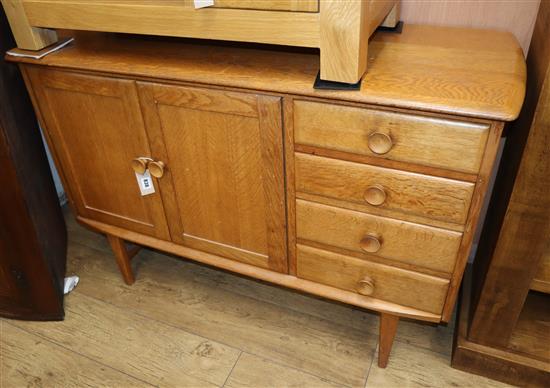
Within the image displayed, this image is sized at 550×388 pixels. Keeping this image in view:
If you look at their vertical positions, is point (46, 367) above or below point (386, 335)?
below

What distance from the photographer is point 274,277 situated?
1.20m

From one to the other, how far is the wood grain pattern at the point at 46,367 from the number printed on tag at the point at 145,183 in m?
0.52

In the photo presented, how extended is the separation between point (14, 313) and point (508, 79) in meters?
1.50

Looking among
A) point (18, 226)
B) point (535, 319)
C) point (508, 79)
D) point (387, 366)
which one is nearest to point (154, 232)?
point (18, 226)

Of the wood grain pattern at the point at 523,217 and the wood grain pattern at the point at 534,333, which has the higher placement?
the wood grain pattern at the point at 523,217

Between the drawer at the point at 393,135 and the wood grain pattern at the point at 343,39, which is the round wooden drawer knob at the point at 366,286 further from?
the wood grain pattern at the point at 343,39

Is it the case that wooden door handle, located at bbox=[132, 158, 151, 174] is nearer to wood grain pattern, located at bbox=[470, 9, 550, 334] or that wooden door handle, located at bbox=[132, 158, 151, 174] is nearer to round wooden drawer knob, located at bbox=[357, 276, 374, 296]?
round wooden drawer knob, located at bbox=[357, 276, 374, 296]

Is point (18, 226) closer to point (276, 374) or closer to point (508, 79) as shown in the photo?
point (276, 374)

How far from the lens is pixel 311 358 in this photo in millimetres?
1305

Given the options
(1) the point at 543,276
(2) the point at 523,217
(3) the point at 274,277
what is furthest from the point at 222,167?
(1) the point at 543,276

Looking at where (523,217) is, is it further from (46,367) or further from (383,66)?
(46,367)

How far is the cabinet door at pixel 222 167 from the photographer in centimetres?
98

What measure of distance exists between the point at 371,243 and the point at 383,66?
1.22ft

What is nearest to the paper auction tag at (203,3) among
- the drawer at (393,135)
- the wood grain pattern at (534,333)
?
the drawer at (393,135)
